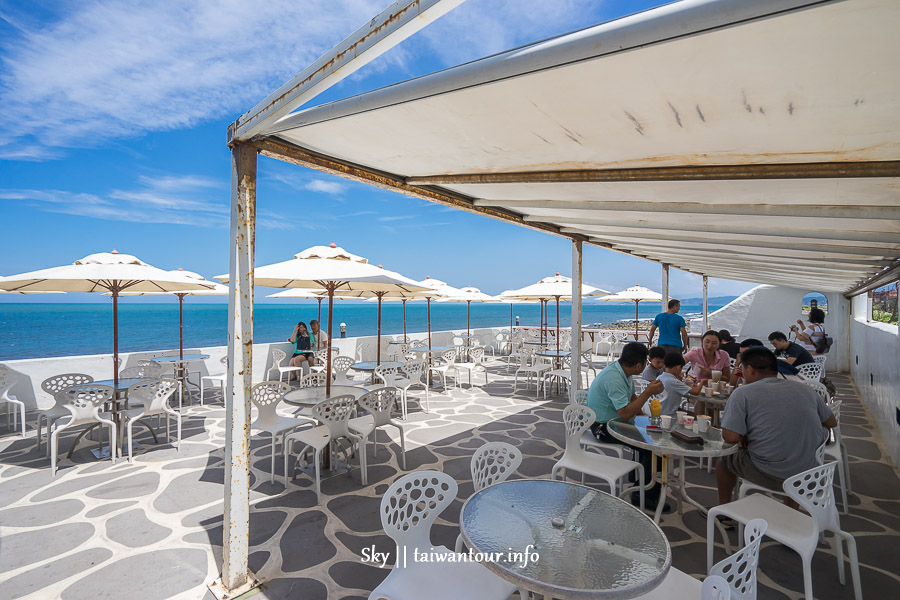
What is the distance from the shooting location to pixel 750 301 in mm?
13820

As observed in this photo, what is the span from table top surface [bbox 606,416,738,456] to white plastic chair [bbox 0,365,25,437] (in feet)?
26.3

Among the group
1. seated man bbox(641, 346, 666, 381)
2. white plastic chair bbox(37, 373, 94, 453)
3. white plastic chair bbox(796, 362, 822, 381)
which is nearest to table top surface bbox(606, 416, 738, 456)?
seated man bbox(641, 346, 666, 381)

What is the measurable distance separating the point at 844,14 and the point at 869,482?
5.58m

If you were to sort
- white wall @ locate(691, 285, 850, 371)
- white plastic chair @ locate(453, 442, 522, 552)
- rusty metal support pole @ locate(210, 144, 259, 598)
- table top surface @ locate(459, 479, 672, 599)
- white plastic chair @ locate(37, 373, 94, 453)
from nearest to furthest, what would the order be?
table top surface @ locate(459, 479, 672, 599) → rusty metal support pole @ locate(210, 144, 259, 598) → white plastic chair @ locate(453, 442, 522, 552) → white plastic chair @ locate(37, 373, 94, 453) → white wall @ locate(691, 285, 850, 371)

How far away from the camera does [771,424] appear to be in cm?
281

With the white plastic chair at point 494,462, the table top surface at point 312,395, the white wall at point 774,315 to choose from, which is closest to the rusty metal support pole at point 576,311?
the table top surface at point 312,395

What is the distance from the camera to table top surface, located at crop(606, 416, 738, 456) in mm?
2814

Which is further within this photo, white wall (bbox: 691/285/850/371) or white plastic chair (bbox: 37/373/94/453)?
white wall (bbox: 691/285/850/371)

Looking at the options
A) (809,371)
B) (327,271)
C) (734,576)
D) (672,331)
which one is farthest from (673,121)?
(809,371)

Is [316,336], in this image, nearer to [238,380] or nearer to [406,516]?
[238,380]

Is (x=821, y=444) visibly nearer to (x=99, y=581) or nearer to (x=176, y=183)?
(x=99, y=581)

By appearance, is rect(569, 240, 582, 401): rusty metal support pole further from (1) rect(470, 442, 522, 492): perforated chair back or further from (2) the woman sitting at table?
(2) the woman sitting at table

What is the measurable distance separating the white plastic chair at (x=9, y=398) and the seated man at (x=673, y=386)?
875cm

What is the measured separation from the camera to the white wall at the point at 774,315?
36.4ft
